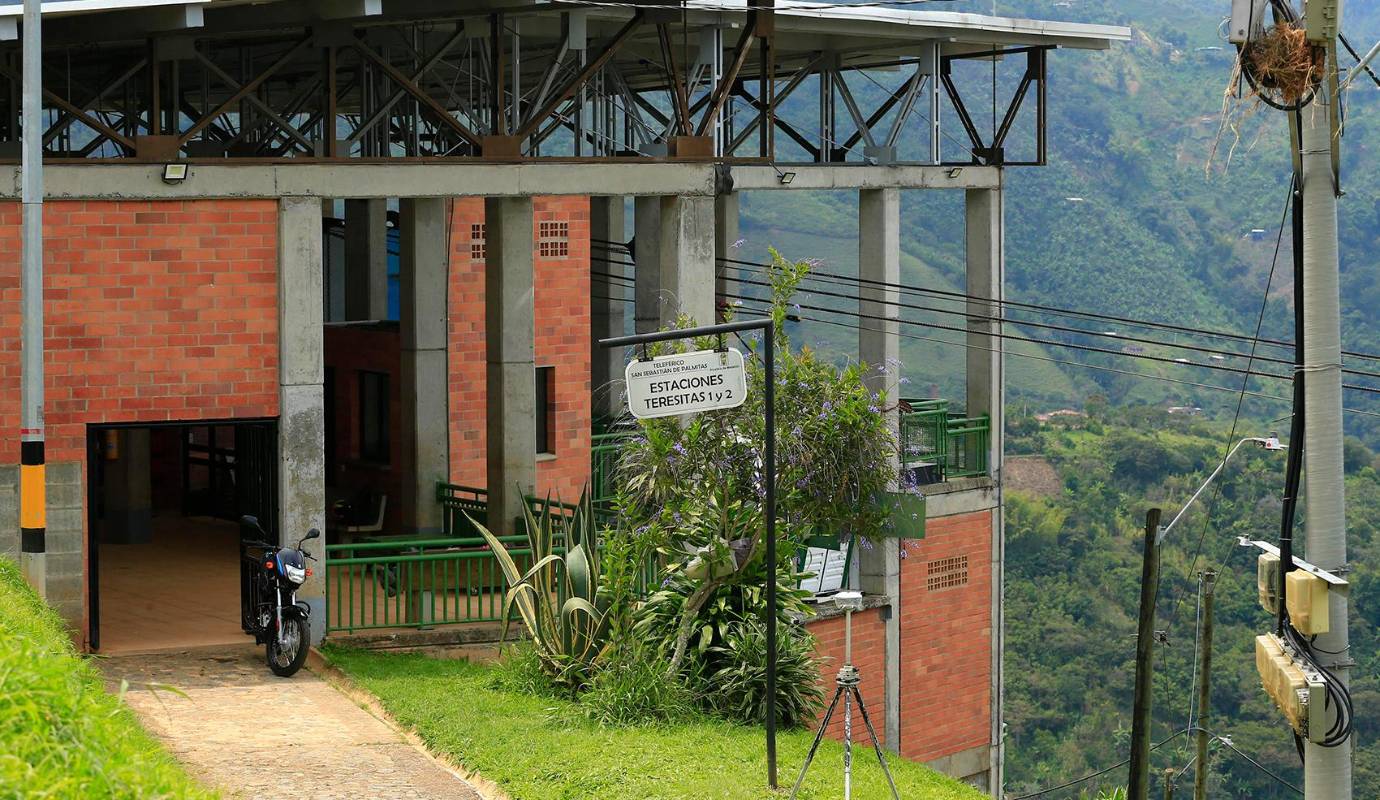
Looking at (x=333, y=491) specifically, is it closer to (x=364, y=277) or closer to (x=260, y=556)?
(x=364, y=277)

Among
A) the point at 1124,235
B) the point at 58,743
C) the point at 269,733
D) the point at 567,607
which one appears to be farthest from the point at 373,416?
the point at 1124,235

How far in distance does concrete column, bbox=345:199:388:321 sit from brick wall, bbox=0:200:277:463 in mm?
10052

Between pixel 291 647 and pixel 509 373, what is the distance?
16.4ft

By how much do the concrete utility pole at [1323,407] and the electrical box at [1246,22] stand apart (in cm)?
29

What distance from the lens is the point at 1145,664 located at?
54.7 feet

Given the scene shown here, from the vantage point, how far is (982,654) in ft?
80.4

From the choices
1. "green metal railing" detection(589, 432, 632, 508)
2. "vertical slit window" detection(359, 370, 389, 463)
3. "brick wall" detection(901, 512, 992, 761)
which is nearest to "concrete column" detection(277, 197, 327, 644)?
"green metal railing" detection(589, 432, 632, 508)

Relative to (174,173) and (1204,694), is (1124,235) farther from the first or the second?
(174,173)

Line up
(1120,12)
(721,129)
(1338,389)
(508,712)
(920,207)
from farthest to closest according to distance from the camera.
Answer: (1120,12)
(920,207)
(721,129)
(508,712)
(1338,389)

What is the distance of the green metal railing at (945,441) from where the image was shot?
23188 mm

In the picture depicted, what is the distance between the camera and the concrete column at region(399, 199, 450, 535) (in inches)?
824

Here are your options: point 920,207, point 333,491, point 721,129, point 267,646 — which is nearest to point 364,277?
point 333,491

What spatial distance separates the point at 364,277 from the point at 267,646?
1188cm

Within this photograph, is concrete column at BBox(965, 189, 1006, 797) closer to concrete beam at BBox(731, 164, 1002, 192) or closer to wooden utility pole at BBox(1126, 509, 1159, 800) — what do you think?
concrete beam at BBox(731, 164, 1002, 192)
